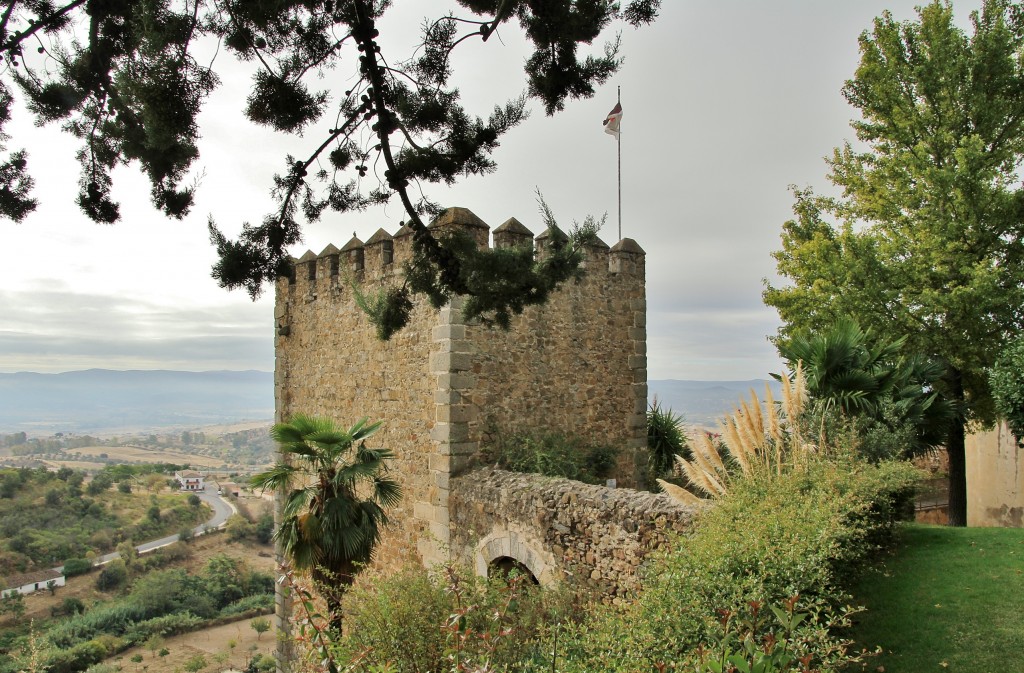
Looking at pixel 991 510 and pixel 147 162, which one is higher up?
pixel 147 162

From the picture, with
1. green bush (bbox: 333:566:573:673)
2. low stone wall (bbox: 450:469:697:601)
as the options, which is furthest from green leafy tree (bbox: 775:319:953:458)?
green bush (bbox: 333:566:573:673)

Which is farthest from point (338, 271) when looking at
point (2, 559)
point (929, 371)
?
point (2, 559)

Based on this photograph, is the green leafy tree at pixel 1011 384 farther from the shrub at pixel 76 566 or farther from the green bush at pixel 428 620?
the shrub at pixel 76 566

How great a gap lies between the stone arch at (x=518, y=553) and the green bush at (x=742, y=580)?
6.51ft

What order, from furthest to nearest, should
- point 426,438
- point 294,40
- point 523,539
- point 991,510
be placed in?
1. point 991,510
2. point 426,438
3. point 523,539
4. point 294,40

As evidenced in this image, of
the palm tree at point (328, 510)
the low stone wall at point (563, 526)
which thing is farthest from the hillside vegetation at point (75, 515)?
the low stone wall at point (563, 526)

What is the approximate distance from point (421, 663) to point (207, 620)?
32097mm

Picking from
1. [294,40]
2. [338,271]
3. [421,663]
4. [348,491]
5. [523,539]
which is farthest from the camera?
[338,271]

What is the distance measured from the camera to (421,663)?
5496 mm

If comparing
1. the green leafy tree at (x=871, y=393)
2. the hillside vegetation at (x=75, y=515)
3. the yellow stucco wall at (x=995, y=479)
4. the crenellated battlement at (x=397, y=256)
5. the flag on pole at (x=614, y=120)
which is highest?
the flag on pole at (x=614, y=120)

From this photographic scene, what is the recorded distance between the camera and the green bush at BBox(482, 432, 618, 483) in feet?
31.6

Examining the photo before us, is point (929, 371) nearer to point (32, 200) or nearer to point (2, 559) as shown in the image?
point (32, 200)

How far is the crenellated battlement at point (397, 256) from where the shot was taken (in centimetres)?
977

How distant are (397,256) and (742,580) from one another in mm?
7736
